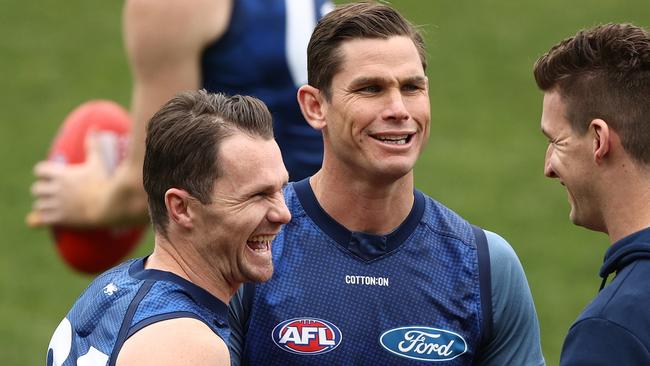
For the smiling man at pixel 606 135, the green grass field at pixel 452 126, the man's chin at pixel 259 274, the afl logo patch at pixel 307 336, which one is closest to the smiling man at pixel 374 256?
the afl logo patch at pixel 307 336

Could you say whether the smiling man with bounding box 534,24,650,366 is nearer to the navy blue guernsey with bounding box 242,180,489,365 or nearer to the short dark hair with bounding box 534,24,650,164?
the short dark hair with bounding box 534,24,650,164

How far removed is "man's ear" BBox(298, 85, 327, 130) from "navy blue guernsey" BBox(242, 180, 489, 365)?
0.81 feet

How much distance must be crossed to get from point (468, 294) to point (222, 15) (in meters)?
1.97

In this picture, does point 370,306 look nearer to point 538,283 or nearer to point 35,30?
point 538,283

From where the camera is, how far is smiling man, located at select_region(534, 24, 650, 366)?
4.50 m

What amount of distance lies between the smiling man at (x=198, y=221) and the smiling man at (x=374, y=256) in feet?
0.90

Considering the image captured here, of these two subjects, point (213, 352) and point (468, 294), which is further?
point (468, 294)

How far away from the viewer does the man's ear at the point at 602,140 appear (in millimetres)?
4613

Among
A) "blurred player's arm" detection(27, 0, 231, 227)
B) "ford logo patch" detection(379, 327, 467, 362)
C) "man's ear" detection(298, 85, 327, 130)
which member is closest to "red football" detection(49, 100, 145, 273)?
"blurred player's arm" detection(27, 0, 231, 227)

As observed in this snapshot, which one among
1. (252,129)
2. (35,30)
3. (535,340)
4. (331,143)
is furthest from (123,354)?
(35,30)

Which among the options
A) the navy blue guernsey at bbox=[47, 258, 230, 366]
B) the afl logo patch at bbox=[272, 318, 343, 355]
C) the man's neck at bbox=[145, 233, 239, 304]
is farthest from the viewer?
the afl logo patch at bbox=[272, 318, 343, 355]

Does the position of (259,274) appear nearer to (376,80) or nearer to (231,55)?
(376,80)

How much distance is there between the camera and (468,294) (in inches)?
193

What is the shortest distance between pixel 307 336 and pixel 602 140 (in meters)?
1.11
